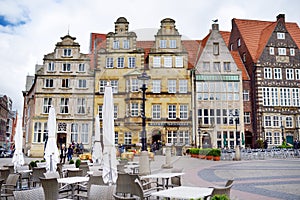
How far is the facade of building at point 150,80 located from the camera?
24797 millimetres

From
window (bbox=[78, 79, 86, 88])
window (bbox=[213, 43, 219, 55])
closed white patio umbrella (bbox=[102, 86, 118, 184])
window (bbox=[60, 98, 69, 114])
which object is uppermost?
window (bbox=[213, 43, 219, 55])

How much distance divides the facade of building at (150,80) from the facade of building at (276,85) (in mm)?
9597

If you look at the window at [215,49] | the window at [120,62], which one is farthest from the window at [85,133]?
the window at [215,49]

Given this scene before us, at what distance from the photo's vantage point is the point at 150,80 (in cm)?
2494

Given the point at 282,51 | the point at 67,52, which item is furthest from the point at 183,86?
the point at 282,51

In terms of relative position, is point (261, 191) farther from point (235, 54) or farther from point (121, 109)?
point (235, 54)

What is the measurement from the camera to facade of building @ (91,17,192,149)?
24797 mm

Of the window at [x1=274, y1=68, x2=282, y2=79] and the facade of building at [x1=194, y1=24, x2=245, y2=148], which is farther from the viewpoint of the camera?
the window at [x1=274, y1=68, x2=282, y2=79]

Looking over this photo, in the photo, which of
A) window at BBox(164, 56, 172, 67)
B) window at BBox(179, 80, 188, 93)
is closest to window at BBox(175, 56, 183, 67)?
window at BBox(164, 56, 172, 67)

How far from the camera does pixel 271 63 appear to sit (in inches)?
1332

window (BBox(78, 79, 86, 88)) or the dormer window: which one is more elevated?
the dormer window

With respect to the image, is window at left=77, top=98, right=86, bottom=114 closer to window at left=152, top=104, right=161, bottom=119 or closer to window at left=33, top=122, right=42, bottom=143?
window at left=33, top=122, right=42, bottom=143

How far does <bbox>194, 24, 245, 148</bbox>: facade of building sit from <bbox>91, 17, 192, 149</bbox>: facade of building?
4.91 feet

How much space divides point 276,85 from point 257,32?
7.61 m
